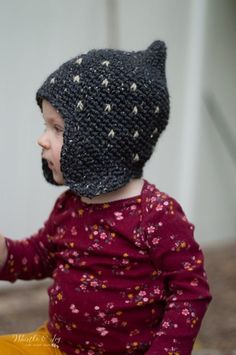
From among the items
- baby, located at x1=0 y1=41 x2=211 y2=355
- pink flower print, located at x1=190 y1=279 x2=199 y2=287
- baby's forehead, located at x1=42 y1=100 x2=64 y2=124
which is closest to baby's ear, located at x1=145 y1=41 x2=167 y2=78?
baby, located at x1=0 y1=41 x2=211 y2=355

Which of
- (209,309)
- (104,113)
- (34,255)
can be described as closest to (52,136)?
(104,113)

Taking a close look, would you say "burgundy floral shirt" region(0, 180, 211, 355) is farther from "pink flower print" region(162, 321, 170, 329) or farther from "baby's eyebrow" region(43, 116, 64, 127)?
"baby's eyebrow" region(43, 116, 64, 127)

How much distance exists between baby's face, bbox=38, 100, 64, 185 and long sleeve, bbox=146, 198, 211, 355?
0.86 ft

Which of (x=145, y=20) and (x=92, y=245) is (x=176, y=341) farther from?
(x=145, y=20)

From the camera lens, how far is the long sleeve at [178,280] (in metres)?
1.17

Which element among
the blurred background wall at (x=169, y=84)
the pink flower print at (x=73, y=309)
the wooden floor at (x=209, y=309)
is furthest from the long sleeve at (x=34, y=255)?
the blurred background wall at (x=169, y=84)

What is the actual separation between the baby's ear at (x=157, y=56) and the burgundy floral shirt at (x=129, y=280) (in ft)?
0.95

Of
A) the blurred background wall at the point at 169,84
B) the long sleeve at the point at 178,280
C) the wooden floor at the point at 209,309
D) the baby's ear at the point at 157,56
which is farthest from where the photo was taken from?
the blurred background wall at the point at 169,84

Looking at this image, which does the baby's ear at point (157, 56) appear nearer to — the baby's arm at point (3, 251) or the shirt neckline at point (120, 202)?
the shirt neckline at point (120, 202)

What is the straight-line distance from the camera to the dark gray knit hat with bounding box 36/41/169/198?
1182 millimetres

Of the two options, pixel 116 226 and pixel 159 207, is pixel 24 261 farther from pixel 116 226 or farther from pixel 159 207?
pixel 159 207

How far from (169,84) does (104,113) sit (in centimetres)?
181

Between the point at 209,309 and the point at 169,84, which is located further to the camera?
the point at 169,84

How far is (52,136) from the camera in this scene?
1.25 m
